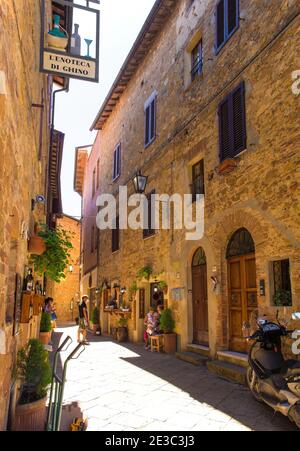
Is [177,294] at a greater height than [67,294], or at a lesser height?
greater

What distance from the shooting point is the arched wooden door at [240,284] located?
22.9 feet

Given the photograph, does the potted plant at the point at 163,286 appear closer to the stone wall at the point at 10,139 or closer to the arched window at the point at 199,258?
the arched window at the point at 199,258

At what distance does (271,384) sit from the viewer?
14.8 feet

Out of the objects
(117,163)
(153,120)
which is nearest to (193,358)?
(153,120)

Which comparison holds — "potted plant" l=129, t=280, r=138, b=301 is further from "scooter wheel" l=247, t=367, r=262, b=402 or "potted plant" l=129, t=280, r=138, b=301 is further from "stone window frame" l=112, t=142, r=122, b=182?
"scooter wheel" l=247, t=367, r=262, b=402

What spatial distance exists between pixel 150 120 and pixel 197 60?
3.11 m

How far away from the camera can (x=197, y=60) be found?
32.5 ft

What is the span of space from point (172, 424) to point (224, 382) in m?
2.34

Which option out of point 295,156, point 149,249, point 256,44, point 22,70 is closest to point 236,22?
point 256,44

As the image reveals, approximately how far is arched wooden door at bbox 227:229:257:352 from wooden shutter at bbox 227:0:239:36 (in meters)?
4.32

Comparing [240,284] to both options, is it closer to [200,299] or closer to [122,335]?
[200,299]

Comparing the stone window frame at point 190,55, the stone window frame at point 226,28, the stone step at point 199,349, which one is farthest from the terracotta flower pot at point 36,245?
the stone window frame at point 190,55

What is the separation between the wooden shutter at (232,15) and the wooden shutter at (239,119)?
1.47 meters

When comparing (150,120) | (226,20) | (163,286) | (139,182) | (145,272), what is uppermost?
(226,20)
